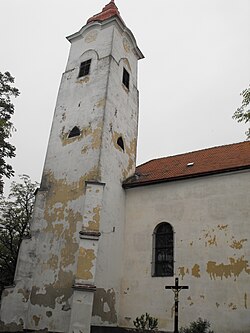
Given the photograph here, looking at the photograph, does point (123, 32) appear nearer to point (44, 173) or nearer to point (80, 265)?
point (44, 173)

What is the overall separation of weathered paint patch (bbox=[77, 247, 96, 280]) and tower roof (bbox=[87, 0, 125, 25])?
47.3ft

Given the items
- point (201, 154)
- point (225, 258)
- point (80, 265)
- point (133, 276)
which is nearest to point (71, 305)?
point (80, 265)

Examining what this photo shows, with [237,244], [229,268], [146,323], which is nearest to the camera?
[229,268]

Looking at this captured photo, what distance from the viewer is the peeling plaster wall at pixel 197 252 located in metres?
12.5

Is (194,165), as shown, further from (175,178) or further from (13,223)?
(13,223)

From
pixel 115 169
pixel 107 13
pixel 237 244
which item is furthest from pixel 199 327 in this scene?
pixel 107 13

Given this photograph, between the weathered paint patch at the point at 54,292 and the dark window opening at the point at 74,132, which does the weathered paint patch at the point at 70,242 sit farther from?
the dark window opening at the point at 74,132

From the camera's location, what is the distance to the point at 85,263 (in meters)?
13.2

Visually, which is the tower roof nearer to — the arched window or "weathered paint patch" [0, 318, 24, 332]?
the arched window

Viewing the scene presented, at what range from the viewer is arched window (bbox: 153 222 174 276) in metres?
14.4

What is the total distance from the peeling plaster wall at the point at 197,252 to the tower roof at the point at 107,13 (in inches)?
458

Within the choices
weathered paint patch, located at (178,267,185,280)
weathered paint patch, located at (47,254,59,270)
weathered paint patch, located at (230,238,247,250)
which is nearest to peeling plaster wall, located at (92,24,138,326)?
weathered paint patch, located at (47,254,59,270)

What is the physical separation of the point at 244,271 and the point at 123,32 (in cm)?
1565

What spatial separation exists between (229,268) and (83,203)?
6457mm
